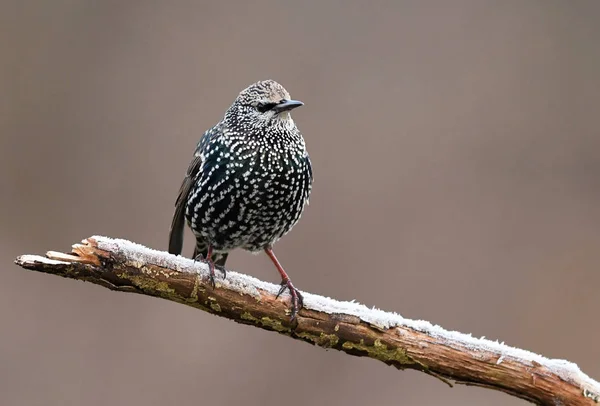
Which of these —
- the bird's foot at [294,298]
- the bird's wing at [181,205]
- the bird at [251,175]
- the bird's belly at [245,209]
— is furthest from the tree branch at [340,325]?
the bird's wing at [181,205]

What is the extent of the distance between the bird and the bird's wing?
0.02m

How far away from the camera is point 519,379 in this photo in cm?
316

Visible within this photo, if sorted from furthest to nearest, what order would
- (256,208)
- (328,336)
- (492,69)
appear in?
(492,69) < (256,208) < (328,336)

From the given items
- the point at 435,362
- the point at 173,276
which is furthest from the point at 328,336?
the point at 173,276

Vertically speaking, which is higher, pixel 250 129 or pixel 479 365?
pixel 250 129

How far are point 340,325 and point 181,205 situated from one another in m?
1.33

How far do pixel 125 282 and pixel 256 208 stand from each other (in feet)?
3.06

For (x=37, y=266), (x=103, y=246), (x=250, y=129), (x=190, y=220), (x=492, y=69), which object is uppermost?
(x=492, y=69)

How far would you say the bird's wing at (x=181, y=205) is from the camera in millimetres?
4096

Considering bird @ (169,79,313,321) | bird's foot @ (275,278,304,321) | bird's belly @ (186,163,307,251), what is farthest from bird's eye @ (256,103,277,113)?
bird's foot @ (275,278,304,321)

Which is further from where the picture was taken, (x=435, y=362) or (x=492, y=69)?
(x=492, y=69)

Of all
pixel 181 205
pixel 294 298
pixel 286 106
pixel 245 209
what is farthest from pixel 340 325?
pixel 181 205

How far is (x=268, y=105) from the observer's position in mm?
3893

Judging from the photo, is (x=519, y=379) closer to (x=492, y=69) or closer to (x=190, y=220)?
(x=190, y=220)
